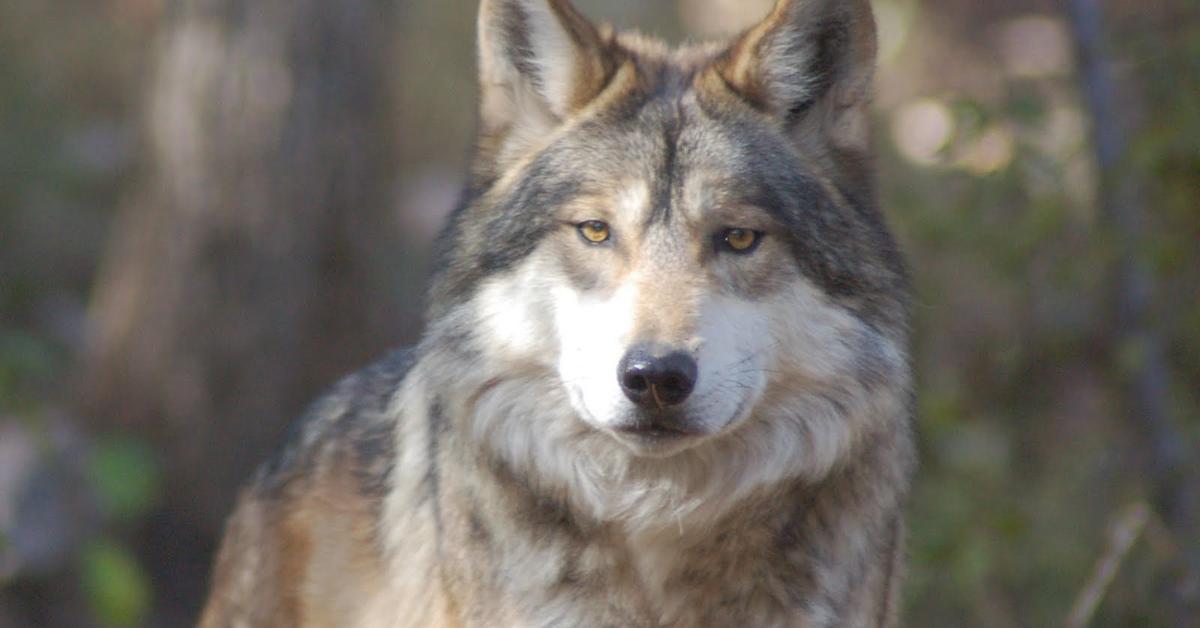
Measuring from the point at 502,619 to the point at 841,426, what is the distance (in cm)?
106

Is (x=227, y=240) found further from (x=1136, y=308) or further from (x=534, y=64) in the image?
(x=1136, y=308)

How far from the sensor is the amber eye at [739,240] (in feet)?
12.0

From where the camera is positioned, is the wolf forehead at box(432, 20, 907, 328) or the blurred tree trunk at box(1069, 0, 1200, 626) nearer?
the wolf forehead at box(432, 20, 907, 328)

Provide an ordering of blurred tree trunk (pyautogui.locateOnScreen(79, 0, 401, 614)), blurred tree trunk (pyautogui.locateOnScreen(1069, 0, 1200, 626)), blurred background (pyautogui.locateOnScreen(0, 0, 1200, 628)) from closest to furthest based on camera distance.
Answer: blurred background (pyautogui.locateOnScreen(0, 0, 1200, 628)) < blurred tree trunk (pyautogui.locateOnScreen(1069, 0, 1200, 626)) < blurred tree trunk (pyautogui.locateOnScreen(79, 0, 401, 614))

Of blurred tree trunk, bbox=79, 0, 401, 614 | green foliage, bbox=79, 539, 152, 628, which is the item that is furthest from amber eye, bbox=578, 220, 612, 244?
blurred tree trunk, bbox=79, 0, 401, 614

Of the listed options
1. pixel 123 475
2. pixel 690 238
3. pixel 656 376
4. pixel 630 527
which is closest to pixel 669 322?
pixel 656 376

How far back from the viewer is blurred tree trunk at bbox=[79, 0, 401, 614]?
25.3 feet

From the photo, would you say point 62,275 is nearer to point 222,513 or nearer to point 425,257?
point 425,257

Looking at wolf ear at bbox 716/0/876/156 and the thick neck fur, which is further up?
wolf ear at bbox 716/0/876/156

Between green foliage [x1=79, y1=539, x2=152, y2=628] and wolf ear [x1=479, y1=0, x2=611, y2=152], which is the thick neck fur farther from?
green foliage [x1=79, y1=539, x2=152, y2=628]

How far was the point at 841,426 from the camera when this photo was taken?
378 cm

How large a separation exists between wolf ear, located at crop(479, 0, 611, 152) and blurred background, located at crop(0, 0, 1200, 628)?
5.76 ft

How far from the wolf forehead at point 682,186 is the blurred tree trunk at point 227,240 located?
4012 millimetres

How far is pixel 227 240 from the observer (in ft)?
25.5
